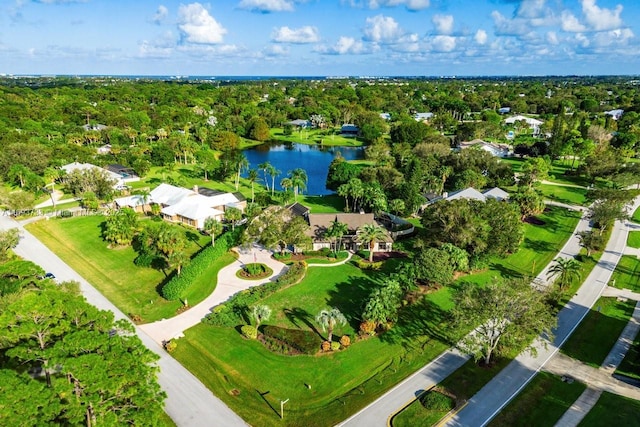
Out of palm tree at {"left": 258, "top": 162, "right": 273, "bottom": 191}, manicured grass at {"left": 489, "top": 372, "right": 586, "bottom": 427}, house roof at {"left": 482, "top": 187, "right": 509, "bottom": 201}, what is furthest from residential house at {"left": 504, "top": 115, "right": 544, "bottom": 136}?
manicured grass at {"left": 489, "top": 372, "right": 586, "bottom": 427}

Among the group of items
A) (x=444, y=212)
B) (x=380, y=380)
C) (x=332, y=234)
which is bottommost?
(x=380, y=380)

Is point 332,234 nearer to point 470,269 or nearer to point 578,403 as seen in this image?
point 470,269

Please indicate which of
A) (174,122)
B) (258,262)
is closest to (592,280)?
(258,262)

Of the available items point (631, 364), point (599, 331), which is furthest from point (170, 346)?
point (599, 331)

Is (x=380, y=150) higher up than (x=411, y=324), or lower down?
higher up

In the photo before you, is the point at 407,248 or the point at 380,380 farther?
the point at 407,248

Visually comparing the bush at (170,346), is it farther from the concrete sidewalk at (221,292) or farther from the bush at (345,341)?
the bush at (345,341)

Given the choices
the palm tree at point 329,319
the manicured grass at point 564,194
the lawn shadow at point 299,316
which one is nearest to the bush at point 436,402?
the palm tree at point 329,319
